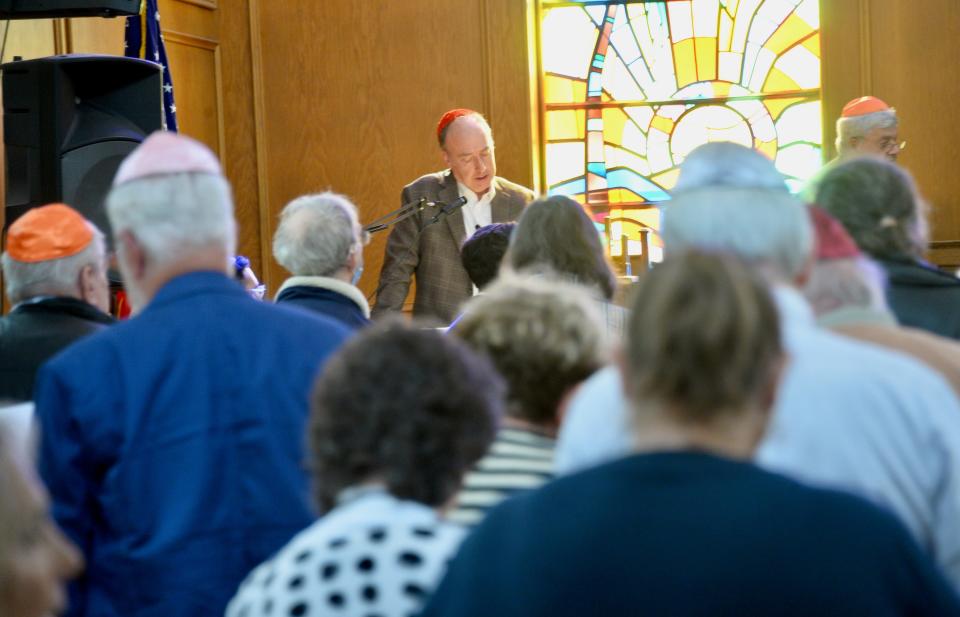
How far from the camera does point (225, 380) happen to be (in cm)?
237

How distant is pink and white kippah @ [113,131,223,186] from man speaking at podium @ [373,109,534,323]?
318cm

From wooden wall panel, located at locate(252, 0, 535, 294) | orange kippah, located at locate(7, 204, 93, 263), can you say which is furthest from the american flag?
orange kippah, located at locate(7, 204, 93, 263)

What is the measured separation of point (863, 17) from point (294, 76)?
280cm

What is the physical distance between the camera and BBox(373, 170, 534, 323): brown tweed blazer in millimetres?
5805

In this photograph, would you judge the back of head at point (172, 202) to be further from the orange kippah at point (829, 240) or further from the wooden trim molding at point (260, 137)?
the wooden trim molding at point (260, 137)

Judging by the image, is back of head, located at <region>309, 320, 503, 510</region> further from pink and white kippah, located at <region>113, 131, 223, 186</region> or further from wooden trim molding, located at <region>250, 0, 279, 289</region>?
wooden trim molding, located at <region>250, 0, 279, 289</region>

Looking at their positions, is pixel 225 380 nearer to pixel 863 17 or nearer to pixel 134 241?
pixel 134 241

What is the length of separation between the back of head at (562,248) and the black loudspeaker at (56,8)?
2661 mm

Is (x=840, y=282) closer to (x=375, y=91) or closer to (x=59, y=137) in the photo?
(x=59, y=137)

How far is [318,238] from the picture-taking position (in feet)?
11.8

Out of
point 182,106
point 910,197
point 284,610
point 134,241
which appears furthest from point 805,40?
point 284,610

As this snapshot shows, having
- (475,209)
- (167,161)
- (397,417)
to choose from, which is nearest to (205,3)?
(475,209)

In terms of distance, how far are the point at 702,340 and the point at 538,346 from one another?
0.77 meters

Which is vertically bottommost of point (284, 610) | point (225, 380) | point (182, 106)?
point (284, 610)
